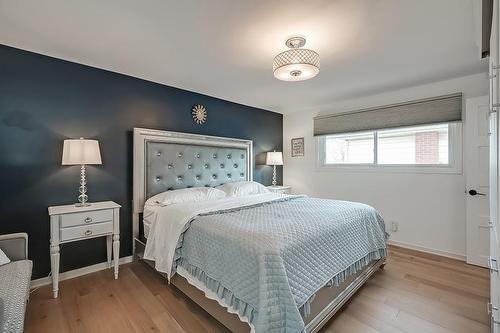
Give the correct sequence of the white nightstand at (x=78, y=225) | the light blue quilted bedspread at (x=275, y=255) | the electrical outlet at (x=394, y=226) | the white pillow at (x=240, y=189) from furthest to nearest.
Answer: the electrical outlet at (x=394, y=226), the white pillow at (x=240, y=189), the white nightstand at (x=78, y=225), the light blue quilted bedspread at (x=275, y=255)

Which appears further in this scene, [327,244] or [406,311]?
[406,311]

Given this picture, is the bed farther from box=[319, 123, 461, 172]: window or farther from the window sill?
box=[319, 123, 461, 172]: window

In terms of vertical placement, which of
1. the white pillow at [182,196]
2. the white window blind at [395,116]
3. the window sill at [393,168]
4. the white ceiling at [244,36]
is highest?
the white ceiling at [244,36]

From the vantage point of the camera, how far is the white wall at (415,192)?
2.80m

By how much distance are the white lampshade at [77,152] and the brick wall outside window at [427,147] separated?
387 cm

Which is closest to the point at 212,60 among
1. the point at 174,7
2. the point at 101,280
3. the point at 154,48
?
the point at 154,48

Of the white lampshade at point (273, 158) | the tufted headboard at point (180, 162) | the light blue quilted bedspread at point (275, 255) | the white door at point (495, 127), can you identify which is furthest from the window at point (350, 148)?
the white door at point (495, 127)

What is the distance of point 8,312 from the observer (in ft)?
3.75

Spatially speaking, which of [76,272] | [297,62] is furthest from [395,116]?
[76,272]

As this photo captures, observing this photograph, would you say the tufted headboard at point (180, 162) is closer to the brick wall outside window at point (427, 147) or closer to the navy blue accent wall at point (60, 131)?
the navy blue accent wall at point (60, 131)

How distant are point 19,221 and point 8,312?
1.32 metres

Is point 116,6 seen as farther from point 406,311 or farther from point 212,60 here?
point 406,311

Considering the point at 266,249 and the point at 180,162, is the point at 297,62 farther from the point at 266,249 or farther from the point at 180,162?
the point at 180,162

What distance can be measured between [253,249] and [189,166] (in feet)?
6.56
